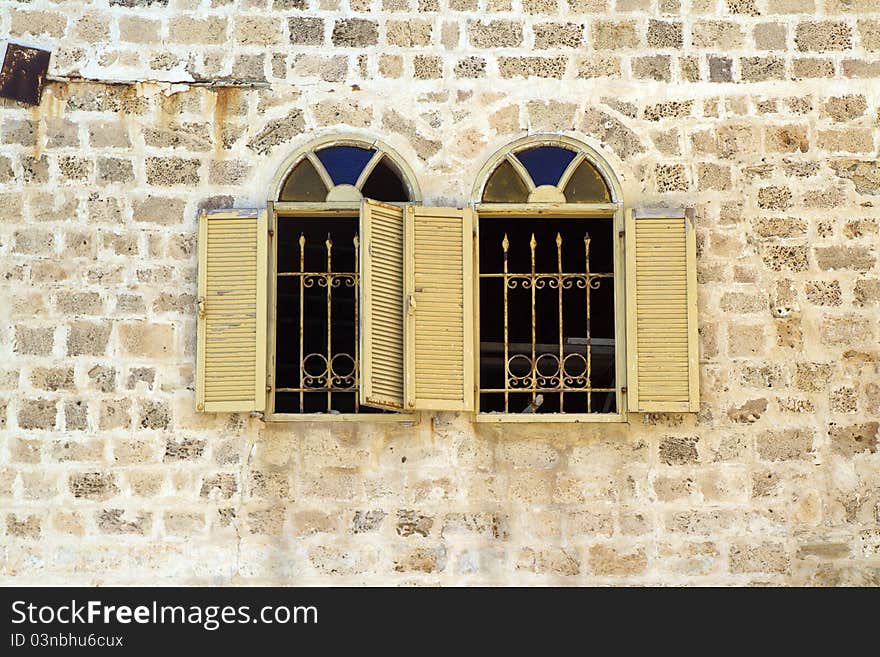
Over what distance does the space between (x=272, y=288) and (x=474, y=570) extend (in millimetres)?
1747

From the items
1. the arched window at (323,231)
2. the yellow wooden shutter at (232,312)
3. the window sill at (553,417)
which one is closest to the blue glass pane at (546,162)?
the arched window at (323,231)

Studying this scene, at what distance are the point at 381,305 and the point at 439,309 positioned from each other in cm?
30

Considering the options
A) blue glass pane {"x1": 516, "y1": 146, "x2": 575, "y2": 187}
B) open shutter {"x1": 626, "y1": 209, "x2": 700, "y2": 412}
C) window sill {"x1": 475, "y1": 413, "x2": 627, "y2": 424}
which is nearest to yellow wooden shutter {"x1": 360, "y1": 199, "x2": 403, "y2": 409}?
window sill {"x1": 475, "y1": 413, "x2": 627, "y2": 424}

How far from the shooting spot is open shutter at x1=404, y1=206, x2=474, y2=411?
8367mm

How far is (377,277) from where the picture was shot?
8398 millimetres

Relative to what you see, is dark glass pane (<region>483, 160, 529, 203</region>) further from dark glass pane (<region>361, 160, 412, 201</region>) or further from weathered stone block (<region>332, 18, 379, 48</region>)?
weathered stone block (<region>332, 18, 379, 48</region>)

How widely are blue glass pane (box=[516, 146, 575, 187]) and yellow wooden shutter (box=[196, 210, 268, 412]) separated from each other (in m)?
1.39

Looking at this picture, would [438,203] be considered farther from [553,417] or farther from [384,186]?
[553,417]

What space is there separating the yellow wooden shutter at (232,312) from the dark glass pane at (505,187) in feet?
3.85

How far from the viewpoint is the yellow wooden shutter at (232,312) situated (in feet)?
27.4

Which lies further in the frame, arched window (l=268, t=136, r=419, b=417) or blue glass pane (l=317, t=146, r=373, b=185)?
blue glass pane (l=317, t=146, r=373, b=185)

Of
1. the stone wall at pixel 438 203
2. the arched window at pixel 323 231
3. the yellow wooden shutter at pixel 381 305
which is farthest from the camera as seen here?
the arched window at pixel 323 231

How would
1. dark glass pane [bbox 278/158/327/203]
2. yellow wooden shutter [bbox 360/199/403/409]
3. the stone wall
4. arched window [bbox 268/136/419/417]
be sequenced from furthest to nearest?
dark glass pane [bbox 278/158/327/203]
arched window [bbox 268/136/419/417]
the stone wall
yellow wooden shutter [bbox 360/199/403/409]

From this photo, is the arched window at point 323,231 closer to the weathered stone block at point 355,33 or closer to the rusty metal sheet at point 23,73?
the weathered stone block at point 355,33
